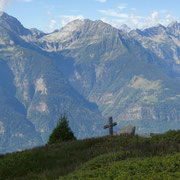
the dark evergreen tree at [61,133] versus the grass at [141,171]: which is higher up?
the dark evergreen tree at [61,133]

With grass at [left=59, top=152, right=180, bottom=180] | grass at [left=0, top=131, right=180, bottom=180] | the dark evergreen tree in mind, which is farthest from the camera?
the dark evergreen tree

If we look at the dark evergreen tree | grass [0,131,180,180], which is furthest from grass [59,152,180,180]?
the dark evergreen tree

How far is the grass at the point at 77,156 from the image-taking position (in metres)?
14.9

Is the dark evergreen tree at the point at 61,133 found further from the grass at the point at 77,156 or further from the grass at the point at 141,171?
the grass at the point at 141,171

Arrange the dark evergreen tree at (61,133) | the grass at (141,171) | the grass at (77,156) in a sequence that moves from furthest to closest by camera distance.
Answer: the dark evergreen tree at (61,133)
the grass at (77,156)
the grass at (141,171)

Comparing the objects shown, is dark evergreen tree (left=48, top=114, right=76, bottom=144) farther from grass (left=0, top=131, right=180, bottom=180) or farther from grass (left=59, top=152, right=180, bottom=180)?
grass (left=59, top=152, right=180, bottom=180)

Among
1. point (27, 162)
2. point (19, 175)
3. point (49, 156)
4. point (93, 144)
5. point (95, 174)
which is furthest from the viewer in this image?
point (93, 144)

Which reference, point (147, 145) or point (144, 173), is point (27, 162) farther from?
point (144, 173)

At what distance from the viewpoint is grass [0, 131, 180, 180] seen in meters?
14.9

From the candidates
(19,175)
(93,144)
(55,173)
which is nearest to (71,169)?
(55,173)

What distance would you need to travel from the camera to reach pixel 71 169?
15086mm

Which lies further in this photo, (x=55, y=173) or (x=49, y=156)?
(x=49, y=156)

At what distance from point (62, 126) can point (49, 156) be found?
33.3ft

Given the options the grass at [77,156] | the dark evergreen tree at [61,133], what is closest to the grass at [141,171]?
the grass at [77,156]
